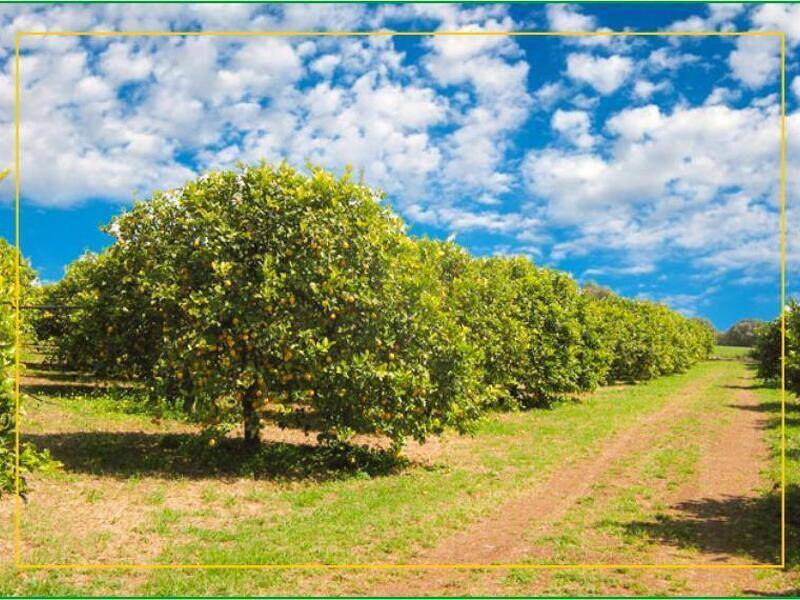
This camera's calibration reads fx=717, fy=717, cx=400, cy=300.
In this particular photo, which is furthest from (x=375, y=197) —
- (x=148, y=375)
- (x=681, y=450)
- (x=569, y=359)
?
(x=569, y=359)

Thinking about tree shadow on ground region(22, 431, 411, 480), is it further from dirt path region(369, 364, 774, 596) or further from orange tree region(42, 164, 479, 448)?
dirt path region(369, 364, 774, 596)

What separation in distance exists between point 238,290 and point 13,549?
19.7ft

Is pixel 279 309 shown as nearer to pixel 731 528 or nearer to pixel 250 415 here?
pixel 250 415

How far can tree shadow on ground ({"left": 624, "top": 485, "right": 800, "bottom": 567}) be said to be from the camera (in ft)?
33.3

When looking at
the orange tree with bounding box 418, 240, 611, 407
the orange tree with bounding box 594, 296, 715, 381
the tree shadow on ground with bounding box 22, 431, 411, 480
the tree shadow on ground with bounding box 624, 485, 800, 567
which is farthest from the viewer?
the orange tree with bounding box 594, 296, 715, 381

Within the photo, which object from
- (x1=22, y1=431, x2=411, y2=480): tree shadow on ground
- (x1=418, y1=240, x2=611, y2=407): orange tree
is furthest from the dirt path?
(x1=418, y1=240, x2=611, y2=407): orange tree

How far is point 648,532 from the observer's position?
10992mm

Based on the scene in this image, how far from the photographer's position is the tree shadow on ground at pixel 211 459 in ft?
47.8

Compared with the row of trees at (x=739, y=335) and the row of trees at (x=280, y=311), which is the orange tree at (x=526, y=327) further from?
the row of trees at (x=739, y=335)

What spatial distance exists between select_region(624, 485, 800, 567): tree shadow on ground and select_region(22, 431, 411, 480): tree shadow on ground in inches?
238

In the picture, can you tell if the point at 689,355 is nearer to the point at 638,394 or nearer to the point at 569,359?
the point at 638,394

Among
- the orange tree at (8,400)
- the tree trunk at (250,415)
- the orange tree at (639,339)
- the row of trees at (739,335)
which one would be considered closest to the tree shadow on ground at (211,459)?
the tree trunk at (250,415)

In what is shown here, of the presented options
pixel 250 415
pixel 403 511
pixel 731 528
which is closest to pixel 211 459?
pixel 250 415

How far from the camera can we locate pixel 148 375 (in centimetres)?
1569
